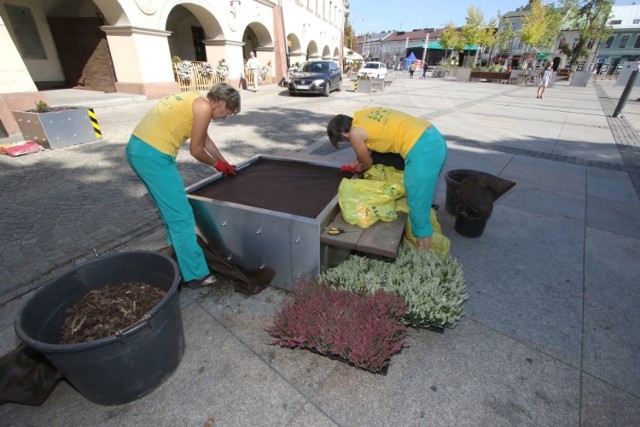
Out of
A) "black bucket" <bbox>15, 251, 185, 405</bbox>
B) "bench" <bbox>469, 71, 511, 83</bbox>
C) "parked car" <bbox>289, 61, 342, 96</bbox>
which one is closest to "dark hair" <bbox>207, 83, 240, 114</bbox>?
"black bucket" <bbox>15, 251, 185, 405</bbox>

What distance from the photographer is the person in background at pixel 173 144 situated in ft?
7.84

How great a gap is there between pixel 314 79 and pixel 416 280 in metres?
14.6

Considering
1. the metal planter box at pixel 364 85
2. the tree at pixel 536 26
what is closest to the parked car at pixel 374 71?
the metal planter box at pixel 364 85

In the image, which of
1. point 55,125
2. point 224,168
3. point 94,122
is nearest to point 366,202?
point 224,168

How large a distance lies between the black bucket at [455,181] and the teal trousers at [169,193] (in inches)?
122

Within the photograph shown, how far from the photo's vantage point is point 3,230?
368 centimetres

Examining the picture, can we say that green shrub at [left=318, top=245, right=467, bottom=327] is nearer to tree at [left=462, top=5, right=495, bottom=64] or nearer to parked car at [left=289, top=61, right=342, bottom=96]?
parked car at [left=289, top=61, right=342, bottom=96]

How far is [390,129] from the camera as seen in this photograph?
2.82m

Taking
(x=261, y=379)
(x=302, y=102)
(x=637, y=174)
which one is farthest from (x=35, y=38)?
(x=637, y=174)

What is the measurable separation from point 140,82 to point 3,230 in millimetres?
10053

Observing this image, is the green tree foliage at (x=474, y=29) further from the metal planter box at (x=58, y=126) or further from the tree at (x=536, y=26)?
the metal planter box at (x=58, y=126)

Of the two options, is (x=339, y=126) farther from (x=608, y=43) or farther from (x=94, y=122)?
(x=608, y=43)

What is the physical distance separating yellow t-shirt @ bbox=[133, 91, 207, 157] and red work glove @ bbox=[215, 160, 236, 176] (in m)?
0.76

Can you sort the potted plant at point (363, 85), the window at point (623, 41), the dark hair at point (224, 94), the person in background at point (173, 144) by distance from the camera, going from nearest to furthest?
the person in background at point (173, 144), the dark hair at point (224, 94), the potted plant at point (363, 85), the window at point (623, 41)
